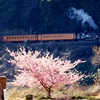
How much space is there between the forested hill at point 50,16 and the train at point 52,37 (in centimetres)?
99

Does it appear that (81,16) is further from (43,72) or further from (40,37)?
(43,72)

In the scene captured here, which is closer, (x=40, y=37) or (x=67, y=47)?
(x=67, y=47)

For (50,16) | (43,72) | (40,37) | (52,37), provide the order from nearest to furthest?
(43,72)
(52,37)
(40,37)
(50,16)

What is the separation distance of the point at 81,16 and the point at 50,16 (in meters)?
2.32

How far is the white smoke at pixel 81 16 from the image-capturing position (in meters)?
27.4

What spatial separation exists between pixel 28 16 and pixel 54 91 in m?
20.1

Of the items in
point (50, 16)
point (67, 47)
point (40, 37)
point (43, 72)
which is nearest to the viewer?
point (43, 72)

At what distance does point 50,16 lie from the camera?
1078 inches

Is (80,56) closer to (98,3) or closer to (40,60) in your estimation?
(98,3)

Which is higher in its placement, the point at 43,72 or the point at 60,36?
the point at 60,36

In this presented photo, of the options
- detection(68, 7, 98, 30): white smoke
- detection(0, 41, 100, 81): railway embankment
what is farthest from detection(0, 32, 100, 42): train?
detection(68, 7, 98, 30): white smoke

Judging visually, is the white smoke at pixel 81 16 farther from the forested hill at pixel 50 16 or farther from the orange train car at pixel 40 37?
the orange train car at pixel 40 37

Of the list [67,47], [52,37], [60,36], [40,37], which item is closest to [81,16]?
[60,36]

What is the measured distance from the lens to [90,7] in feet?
87.8
